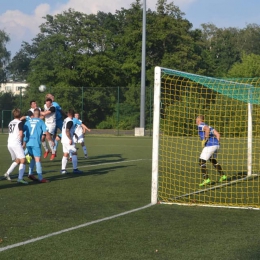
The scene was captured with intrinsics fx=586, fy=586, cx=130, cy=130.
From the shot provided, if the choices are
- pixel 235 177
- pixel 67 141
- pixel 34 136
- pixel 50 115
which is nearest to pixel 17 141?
pixel 34 136

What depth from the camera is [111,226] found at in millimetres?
7832

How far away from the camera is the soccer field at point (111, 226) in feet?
21.1

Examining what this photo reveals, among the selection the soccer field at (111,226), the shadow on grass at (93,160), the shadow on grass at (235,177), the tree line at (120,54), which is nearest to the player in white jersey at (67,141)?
the soccer field at (111,226)

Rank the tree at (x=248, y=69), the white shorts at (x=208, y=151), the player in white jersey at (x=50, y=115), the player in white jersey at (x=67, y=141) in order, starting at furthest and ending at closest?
the tree at (x=248, y=69) < the player in white jersey at (x=50, y=115) < the player in white jersey at (x=67, y=141) < the white shorts at (x=208, y=151)

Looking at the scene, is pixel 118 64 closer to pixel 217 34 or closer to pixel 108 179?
pixel 217 34

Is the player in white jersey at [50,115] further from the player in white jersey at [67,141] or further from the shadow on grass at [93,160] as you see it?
the player in white jersey at [67,141]

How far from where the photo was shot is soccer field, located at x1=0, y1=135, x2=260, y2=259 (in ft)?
21.1

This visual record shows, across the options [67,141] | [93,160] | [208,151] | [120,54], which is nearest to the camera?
[208,151]

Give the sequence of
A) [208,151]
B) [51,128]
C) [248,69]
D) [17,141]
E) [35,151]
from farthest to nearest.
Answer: [248,69] → [51,128] → [208,151] → [35,151] → [17,141]

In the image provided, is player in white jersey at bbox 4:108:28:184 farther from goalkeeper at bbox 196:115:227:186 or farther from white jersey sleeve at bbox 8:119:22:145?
goalkeeper at bbox 196:115:227:186

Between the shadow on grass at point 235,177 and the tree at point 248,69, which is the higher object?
→ the tree at point 248,69

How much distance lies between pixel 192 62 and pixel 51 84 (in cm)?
1437

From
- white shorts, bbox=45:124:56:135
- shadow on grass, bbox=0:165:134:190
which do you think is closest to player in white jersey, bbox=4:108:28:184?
shadow on grass, bbox=0:165:134:190

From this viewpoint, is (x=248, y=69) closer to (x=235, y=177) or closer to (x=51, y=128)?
(x=51, y=128)
